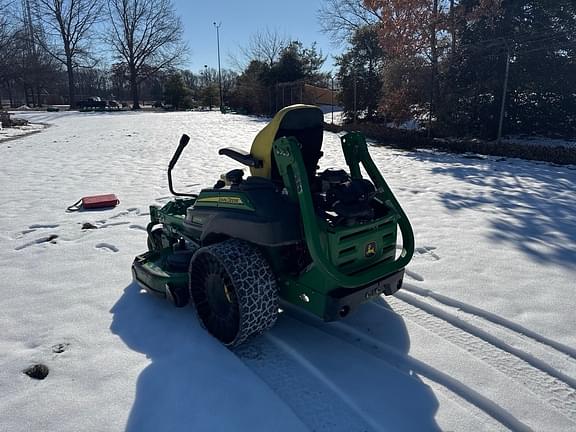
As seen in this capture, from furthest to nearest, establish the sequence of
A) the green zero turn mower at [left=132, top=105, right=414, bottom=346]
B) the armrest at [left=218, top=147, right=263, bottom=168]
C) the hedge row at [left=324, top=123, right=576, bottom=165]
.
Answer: the hedge row at [left=324, top=123, right=576, bottom=165]
the armrest at [left=218, top=147, right=263, bottom=168]
the green zero turn mower at [left=132, top=105, right=414, bottom=346]

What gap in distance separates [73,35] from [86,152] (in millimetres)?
37243

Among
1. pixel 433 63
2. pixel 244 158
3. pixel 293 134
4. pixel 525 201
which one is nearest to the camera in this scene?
pixel 293 134

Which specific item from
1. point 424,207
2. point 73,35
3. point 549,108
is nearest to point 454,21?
point 549,108

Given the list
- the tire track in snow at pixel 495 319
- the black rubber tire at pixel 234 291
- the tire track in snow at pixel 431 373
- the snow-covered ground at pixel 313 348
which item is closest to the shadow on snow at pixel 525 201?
the snow-covered ground at pixel 313 348

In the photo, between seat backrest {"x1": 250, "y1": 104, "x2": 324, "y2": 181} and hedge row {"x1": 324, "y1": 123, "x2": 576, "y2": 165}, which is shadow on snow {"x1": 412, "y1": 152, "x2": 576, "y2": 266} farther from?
seat backrest {"x1": 250, "y1": 104, "x2": 324, "y2": 181}

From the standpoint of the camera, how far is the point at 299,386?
7.59ft

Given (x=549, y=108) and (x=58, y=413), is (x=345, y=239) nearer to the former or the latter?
(x=58, y=413)

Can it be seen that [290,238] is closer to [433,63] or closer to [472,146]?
[472,146]

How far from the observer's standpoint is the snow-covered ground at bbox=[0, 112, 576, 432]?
2.12 metres

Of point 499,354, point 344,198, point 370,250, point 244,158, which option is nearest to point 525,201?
point 499,354

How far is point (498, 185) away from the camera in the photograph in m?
7.18

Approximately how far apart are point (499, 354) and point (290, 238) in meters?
1.48

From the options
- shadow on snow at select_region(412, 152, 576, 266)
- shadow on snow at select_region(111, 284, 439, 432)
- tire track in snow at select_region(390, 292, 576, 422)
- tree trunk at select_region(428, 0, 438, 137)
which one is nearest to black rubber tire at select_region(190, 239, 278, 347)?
shadow on snow at select_region(111, 284, 439, 432)

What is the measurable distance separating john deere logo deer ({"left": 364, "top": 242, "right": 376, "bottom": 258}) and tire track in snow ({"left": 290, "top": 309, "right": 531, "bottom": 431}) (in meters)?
0.58
